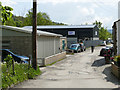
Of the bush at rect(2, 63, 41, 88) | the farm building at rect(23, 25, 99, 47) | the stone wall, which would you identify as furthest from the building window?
the farm building at rect(23, 25, 99, 47)

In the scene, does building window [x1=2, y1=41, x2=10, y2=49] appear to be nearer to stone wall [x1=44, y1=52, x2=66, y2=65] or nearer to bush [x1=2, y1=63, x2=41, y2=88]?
stone wall [x1=44, y1=52, x2=66, y2=65]

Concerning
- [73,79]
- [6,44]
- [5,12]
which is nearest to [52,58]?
[6,44]

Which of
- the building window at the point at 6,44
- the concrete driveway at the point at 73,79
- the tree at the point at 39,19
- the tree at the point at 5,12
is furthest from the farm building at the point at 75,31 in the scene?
the tree at the point at 5,12

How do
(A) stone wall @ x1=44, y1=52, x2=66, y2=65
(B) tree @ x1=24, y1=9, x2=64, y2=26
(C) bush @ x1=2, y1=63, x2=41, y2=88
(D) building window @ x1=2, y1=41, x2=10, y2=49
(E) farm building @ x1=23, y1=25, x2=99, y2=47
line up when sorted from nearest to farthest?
(C) bush @ x1=2, y1=63, x2=41, y2=88 → (D) building window @ x1=2, y1=41, x2=10, y2=49 → (A) stone wall @ x1=44, y1=52, x2=66, y2=65 → (E) farm building @ x1=23, y1=25, x2=99, y2=47 → (B) tree @ x1=24, y1=9, x2=64, y2=26

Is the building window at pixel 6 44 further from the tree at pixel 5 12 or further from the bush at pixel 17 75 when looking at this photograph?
the tree at pixel 5 12

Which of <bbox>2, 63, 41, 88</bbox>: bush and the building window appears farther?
the building window

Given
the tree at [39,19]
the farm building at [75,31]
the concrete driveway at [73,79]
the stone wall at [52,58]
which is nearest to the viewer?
the concrete driveway at [73,79]

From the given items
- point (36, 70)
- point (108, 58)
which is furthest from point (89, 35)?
point (36, 70)

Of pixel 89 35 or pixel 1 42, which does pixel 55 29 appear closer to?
pixel 89 35

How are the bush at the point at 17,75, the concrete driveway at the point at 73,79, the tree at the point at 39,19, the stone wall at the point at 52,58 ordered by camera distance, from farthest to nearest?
the tree at the point at 39,19 → the stone wall at the point at 52,58 → the concrete driveway at the point at 73,79 → the bush at the point at 17,75

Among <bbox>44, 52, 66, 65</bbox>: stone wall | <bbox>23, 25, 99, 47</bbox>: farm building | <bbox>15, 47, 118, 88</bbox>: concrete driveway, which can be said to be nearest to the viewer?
<bbox>15, 47, 118, 88</bbox>: concrete driveway

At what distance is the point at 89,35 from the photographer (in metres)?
64.6

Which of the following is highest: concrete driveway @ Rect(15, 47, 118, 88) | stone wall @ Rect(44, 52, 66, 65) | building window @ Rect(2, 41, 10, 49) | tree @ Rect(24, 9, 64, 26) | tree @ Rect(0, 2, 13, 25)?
tree @ Rect(24, 9, 64, 26)

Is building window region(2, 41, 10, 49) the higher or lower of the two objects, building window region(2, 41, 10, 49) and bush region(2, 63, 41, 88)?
the higher
